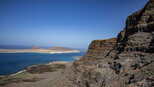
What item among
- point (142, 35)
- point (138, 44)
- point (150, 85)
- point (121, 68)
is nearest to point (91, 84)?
point (121, 68)

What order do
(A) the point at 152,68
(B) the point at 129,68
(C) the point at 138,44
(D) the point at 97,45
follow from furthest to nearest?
(D) the point at 97,45 < (C) the point at 138,44 < (B) the point at 129,68 < (A) the point at 152,68

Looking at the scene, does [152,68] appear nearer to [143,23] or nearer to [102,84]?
[102,84]

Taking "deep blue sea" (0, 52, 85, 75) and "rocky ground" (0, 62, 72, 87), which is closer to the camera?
"rocky ground" (0, 62, 72, 87)

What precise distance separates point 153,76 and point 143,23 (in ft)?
24.9

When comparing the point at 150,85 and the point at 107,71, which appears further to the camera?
the point at 107,71

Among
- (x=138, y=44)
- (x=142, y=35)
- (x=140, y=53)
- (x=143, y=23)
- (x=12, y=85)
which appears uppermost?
(x=143, y=23)

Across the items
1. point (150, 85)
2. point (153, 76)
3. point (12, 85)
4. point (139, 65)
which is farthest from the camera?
point (12, 85)

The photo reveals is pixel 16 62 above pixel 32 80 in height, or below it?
above

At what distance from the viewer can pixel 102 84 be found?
8656 millimetres

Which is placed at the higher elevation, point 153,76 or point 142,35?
point 142,35

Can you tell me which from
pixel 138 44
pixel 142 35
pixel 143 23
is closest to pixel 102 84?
pixel 138 44

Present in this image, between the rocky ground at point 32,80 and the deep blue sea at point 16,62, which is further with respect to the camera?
the deep blue sea at point 16,62

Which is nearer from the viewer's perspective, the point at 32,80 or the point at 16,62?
the point at 32,80

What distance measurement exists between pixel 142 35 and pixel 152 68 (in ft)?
16.2
